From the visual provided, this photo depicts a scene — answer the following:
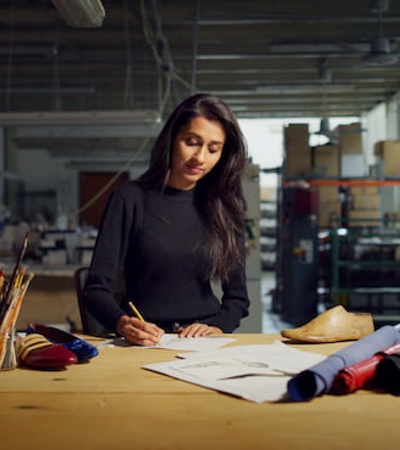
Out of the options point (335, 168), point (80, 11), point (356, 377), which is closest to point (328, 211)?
point (335, 168)

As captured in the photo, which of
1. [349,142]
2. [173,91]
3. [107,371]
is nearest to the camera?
[107,371]

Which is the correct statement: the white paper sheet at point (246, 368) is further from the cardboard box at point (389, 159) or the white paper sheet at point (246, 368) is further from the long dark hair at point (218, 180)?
the cardboard box at point (389, 159)

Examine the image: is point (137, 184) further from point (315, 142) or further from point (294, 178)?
point (315, 142)

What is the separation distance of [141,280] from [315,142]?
758 cm

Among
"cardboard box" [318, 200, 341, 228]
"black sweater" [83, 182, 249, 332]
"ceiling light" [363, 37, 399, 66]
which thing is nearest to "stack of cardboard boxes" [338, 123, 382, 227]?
"cardboard box" [318, 200, 341, 228]

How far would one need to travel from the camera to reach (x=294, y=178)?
793 centimetres

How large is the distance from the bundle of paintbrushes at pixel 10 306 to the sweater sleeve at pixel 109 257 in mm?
516

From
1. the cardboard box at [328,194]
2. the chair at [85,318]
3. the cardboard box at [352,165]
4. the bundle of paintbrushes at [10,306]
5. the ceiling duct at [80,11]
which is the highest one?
the ceiling duct at [80,11]

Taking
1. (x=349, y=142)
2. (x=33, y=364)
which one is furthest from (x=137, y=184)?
(x=349, y=142)

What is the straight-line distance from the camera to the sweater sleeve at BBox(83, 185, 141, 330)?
5.84ft

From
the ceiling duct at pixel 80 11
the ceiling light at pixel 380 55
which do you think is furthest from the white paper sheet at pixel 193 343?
the ceiling light at pixel 380 55

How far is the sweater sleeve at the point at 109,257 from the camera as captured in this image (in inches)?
70.1

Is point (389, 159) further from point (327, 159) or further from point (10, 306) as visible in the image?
point (10, 306)

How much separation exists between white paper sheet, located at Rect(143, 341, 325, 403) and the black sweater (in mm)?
523
